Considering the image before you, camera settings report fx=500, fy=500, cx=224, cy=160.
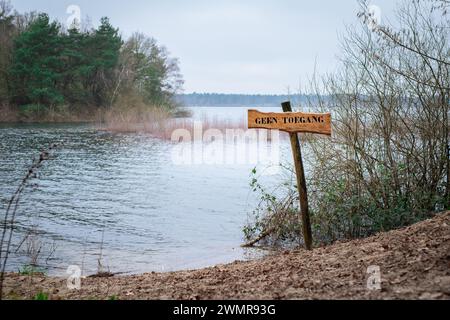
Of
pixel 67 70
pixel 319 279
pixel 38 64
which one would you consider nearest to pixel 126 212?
pixel 319 279

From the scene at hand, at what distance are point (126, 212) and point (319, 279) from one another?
9429mm

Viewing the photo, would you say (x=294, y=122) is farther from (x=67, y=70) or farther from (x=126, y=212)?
(x=67, y=70)

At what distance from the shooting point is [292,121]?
7602mm

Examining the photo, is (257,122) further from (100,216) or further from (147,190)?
(147,190)

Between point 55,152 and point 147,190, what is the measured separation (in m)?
12.1

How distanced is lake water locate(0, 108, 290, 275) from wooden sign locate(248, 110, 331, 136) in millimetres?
2910

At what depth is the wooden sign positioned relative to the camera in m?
7.48

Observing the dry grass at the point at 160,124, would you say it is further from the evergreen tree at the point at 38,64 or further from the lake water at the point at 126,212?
the lake water at the point at 126,212

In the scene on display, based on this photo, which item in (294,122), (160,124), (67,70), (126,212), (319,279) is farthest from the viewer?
(67,70)

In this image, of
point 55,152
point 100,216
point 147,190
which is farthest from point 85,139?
point 100,216

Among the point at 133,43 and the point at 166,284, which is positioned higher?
the point at 133,43

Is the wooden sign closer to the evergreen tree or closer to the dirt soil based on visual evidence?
the dirt soil

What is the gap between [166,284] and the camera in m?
6.36
